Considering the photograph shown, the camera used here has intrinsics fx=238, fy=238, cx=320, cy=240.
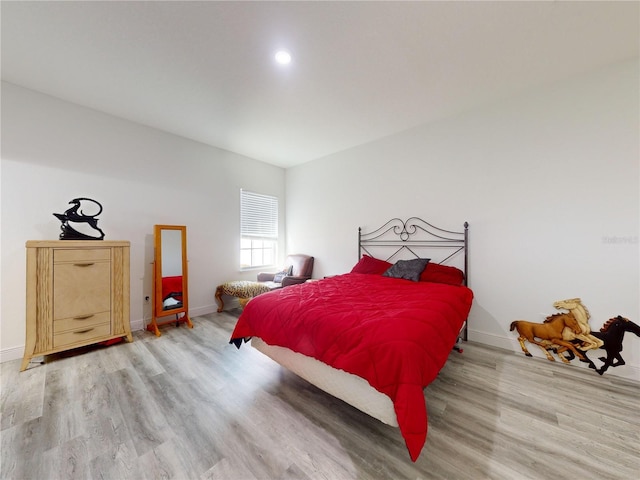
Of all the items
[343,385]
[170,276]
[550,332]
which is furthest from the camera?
[170,276]

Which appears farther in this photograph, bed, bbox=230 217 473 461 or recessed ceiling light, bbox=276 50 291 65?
recessed ceiling light, bbox=276 50 291 65

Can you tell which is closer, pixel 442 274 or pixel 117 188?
pixel 442 274

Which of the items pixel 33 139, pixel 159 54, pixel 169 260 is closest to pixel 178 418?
pixel 169 260

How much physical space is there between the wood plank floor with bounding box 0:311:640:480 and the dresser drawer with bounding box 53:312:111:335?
1.02ft

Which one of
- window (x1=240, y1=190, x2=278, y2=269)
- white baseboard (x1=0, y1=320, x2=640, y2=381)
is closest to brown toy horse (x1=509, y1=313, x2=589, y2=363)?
white baseboard (x1=0, y1=320, x2=640, y2=381)

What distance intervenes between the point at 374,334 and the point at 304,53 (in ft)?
7.29

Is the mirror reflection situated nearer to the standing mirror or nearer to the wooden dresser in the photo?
the standing mirror

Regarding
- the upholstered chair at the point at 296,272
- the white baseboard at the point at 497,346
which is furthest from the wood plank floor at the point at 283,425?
the upholstered chair at the point at 296,272

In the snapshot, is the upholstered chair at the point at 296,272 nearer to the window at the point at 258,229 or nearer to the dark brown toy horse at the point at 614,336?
the window at the point at 258,229

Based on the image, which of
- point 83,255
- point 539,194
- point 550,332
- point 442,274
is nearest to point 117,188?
point 83,255

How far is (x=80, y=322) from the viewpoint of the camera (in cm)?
242

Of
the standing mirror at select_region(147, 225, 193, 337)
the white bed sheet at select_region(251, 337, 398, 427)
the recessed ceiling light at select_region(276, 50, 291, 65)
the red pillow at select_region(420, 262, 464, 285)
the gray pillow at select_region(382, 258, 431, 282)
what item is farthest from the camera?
the standing mirror at select_region(147, 225, 193, 337)

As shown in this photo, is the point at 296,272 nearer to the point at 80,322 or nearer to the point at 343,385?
the point at 80,322

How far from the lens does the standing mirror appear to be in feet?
10.3
